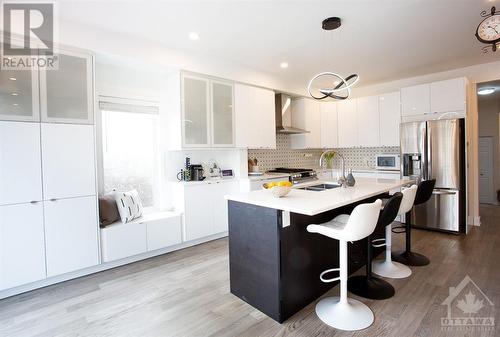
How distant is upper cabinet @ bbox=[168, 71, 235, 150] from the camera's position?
3.76 meters

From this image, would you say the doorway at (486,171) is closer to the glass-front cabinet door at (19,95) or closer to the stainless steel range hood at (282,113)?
the stainless steel range hood at (282,113)

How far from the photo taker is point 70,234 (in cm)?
282

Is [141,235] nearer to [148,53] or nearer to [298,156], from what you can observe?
[148,53]

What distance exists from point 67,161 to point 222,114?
86.5 inches

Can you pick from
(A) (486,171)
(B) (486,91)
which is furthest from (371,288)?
(A) (486,171)

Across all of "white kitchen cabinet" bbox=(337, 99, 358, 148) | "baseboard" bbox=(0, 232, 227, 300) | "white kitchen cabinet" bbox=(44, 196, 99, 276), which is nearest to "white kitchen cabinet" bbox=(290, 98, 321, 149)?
"white kitchen cabinet" bbox=(337, 99, 358, 148)

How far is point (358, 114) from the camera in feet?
17.8

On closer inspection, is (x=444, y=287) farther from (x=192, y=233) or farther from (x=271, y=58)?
(x=271, y=58)

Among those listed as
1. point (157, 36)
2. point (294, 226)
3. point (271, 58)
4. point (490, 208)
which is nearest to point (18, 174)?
point (157, 36)

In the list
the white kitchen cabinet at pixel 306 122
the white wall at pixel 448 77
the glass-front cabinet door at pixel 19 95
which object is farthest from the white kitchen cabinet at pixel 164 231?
the white wall at pixel 448 77

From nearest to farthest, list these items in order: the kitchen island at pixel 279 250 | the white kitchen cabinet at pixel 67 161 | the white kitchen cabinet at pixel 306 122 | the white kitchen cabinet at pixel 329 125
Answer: the kitchen island at pixel 279 250
the white kitchen cabinet at pixel 67 161
the white kitchen cabinet at pixel 306 122
the white kitchen cabinet at pixel 329 125

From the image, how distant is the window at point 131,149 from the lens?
11.8 feet

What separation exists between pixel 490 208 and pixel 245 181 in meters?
5.65

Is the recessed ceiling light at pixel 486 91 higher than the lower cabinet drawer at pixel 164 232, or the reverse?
the recessed ceiling light at pixel 486 91
